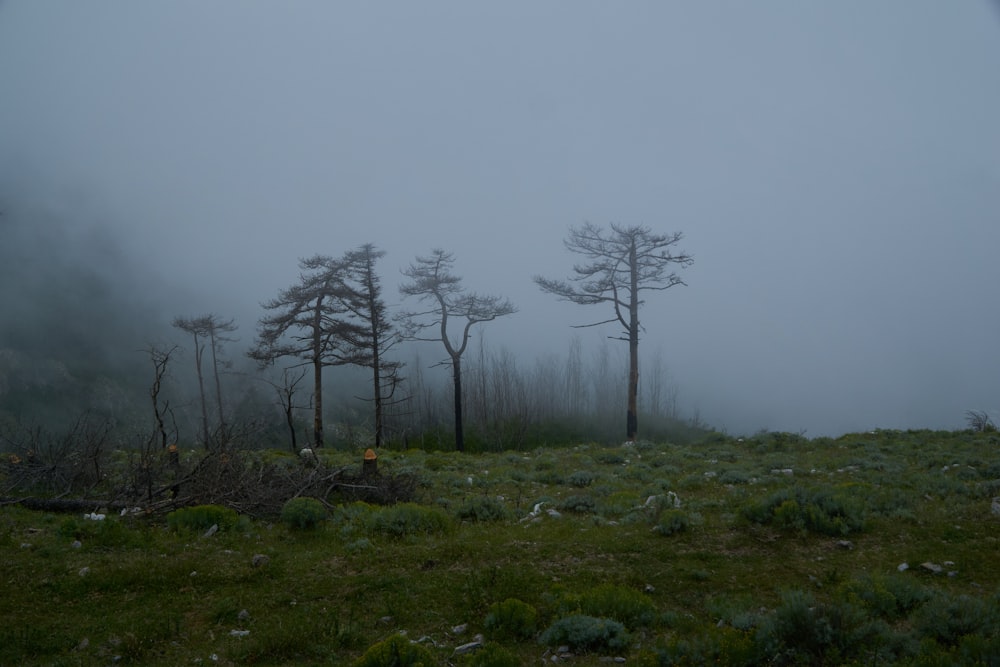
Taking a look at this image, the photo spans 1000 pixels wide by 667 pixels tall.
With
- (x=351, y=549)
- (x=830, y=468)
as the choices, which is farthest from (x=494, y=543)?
(x=830, y=468)

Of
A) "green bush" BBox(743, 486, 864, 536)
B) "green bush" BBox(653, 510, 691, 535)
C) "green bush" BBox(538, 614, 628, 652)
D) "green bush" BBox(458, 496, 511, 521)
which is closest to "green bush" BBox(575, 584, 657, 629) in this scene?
"green bush" BBox(538, 614, 628, 652)

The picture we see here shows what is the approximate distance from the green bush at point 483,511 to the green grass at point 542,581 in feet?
0.09

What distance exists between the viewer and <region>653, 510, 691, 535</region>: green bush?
7160 millimetres

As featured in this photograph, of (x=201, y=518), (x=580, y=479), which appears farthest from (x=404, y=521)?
(x=580, y=479)

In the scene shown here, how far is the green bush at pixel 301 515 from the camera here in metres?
7.85

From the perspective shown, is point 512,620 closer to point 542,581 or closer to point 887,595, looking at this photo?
point 542,581

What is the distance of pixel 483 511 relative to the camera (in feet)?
28.0

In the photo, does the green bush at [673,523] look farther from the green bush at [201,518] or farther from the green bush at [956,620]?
the green bush at [201,518]

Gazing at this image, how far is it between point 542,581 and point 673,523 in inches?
83.2

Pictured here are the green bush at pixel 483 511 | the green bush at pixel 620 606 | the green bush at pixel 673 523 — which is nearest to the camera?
the green bush at pixel 620 606

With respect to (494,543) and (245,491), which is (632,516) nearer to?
(494,543)

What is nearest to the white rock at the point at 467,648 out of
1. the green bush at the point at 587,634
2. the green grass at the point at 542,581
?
the green grass at the point at 542,581

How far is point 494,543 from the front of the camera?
7098mm

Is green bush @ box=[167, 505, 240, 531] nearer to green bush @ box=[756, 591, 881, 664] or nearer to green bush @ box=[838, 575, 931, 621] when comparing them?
green bush @ box=[756, 591, 881, 664]
